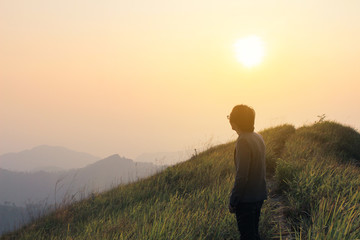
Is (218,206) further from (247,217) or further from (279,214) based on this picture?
(247,217)

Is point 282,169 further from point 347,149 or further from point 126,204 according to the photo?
point 347,149

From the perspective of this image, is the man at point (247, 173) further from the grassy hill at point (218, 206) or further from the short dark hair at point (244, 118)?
the grassy hill at point (218, 206)

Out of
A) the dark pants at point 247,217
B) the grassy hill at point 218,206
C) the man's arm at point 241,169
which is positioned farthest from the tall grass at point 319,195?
the man's arm at point 241,169

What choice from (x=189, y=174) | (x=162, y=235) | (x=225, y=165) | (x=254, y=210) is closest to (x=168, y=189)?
(x=189, y=174)

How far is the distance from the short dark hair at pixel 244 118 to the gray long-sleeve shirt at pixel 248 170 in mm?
83

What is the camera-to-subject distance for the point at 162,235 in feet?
13.5

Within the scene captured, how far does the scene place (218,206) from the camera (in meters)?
5.48

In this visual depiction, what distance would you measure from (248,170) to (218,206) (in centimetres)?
213

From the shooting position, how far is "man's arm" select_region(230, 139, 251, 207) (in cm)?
356

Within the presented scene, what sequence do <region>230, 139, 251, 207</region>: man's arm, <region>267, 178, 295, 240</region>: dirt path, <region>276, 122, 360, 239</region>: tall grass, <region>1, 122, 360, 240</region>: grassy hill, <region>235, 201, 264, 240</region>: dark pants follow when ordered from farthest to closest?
<region>267, 178, 295, 240</region>: dirt path
<region>1, 122, 360, 240</region>: grassy hill
<region>276, 122, 360, 239</region>: tall grass
<region>235, 201, 264, 240</region>: dark pants
<region>230, 139, 251, 207</region>: man's arm

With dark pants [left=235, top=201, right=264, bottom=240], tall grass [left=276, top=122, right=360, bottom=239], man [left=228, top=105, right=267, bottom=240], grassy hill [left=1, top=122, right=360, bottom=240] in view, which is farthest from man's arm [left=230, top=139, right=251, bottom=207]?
grassy hill [left=1, top=122, right=360, bottom=240]

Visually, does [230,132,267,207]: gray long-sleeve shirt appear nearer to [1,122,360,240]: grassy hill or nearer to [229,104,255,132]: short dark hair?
[229,104,255,132]: short dark hair

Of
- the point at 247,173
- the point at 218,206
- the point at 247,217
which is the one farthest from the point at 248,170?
the point at 218,206

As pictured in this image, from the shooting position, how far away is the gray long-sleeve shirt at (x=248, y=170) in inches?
141
